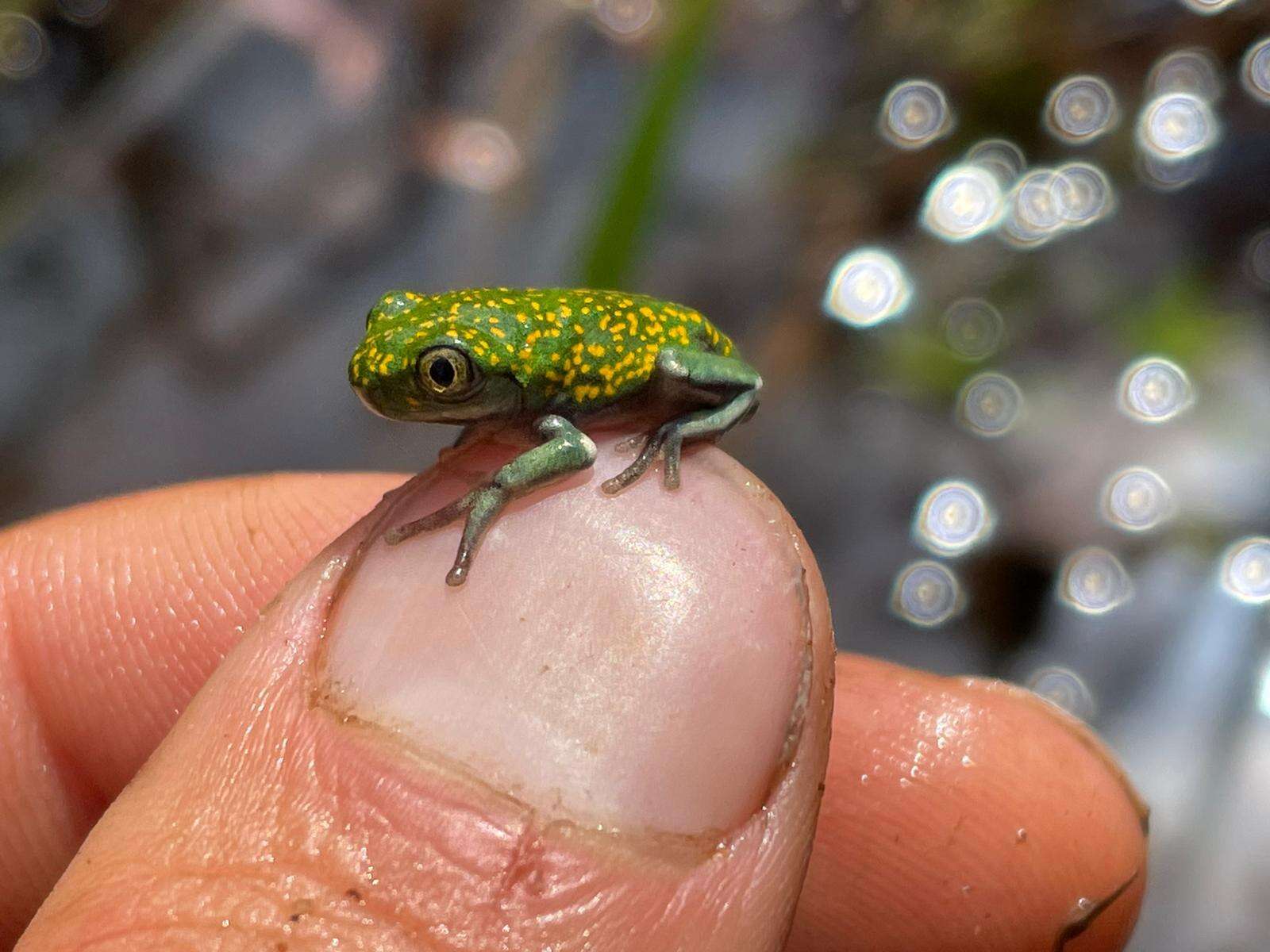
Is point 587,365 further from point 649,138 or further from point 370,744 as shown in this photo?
point 649,138

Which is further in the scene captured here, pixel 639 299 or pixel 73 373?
pixel 73 373

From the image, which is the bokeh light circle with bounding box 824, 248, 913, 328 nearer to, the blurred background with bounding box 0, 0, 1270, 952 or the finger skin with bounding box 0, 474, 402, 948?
the blurred background with bounding box 0, 0, 1270, 952

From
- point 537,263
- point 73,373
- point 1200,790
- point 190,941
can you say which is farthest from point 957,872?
point 73,373

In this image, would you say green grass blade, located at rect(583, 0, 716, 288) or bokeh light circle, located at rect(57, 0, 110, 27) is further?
bokeh light circle, located at rect(57, 0, 110, 27)


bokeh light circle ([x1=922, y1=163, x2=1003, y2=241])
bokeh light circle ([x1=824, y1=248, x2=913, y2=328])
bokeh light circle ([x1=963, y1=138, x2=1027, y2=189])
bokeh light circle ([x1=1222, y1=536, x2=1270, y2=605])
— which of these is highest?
bokeh light circle ([x1=963, y1=138, x2=1027, y2=189])

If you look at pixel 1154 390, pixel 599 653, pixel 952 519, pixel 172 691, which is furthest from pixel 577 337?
pixel 1154 390

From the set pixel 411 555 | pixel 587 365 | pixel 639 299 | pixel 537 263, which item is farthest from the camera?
pixel 537 263

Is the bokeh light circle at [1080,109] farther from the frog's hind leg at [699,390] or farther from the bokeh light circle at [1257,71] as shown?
the frog's hind leg at [699,390]

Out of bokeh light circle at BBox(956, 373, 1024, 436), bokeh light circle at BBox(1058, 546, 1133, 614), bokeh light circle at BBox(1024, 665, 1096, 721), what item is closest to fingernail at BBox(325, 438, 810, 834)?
bokeh light circle at BBox(1024, 665, 1096, 721)
